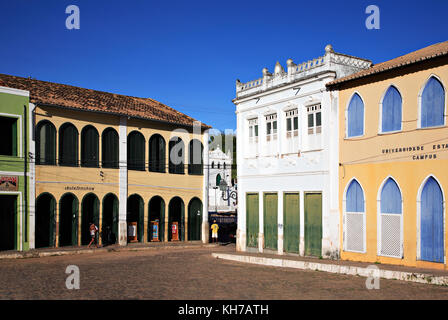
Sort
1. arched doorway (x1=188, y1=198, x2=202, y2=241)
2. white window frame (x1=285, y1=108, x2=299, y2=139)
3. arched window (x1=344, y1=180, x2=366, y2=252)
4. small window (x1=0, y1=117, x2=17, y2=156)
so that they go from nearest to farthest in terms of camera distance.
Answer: arched window (x1=344, y1=180, x2=366, y2=252)
white window frame (x1=285, y1=108, x2=299, y2=139)
small window (x1=0, y1=117, x2=17, y2=156)
arched doorway (x1=188, y1=198, x2=202, y2=241)

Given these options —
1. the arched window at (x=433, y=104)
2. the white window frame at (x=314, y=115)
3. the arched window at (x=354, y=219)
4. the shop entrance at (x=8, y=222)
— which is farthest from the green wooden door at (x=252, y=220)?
the shop entrance at (x=8, y=222)

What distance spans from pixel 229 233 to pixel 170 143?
32.6 feet

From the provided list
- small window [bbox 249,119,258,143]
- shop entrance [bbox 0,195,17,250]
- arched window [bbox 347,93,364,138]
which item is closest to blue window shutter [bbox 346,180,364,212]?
arched window [bbox 347,93,364,138]

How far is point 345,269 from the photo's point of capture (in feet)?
53.1

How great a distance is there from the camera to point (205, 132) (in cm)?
3238

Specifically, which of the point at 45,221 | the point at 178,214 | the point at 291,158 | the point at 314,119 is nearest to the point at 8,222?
the point at 45,221

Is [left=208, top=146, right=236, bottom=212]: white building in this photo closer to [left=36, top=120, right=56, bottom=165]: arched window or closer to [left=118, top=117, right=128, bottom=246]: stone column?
[left=118, top=117, right=128, bottom=246]: stone column

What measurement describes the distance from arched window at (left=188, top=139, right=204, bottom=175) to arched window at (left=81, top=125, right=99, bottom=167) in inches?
248

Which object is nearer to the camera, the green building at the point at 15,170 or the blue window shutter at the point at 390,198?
the blue window shutter at the point at 390,198

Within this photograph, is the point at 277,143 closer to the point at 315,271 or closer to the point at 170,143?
the point at 315,271

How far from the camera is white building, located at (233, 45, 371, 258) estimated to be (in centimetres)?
2022

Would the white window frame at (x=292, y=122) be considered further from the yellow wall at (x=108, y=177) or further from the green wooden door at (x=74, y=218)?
the green wooden door at (x=74, y=218)

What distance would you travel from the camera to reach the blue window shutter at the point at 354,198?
18.9 metres

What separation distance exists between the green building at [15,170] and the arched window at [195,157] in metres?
10.1
